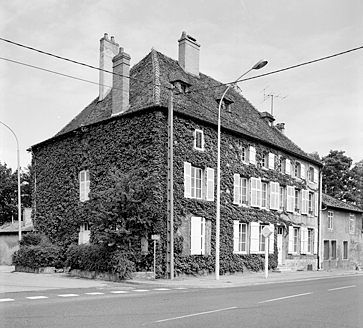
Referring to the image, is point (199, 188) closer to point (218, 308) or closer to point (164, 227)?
point (164, 227)

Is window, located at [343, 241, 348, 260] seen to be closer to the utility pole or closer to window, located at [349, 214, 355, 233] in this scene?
window, located at [349, 214, 355, 233]

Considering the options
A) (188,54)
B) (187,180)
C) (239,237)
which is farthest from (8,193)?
(187,180)

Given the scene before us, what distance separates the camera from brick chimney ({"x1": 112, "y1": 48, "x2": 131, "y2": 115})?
2444cm

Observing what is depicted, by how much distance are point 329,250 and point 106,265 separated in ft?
77.3

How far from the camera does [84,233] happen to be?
26.2m

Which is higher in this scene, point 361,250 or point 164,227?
point 164,227

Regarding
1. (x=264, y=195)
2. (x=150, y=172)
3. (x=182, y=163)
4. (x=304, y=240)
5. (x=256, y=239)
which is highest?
(x=182, y=163)

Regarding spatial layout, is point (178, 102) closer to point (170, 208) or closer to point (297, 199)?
point (170, 208)

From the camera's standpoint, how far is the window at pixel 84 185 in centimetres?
2636

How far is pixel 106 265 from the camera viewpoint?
20656mm

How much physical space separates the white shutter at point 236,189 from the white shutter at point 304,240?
28.4 ft

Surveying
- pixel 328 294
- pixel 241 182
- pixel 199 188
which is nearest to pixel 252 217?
pixel 241 182

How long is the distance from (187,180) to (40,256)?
848 cm

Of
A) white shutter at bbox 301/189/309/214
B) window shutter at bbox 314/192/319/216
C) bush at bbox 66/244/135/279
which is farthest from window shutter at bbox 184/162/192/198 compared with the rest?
window shutter at bbox 314/192/319/216
